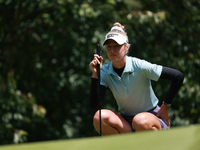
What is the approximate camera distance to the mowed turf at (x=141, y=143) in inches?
52.6

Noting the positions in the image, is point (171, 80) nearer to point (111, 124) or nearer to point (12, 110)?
point (111, 124)

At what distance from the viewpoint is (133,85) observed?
8.71ft

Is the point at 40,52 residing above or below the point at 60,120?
above

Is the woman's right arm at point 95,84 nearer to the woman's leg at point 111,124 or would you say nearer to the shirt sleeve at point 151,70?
the woman's leg at point 111,124

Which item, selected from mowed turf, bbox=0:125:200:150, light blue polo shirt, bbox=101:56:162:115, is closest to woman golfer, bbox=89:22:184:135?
light blue polo shirt, bbox=101:56:162:115

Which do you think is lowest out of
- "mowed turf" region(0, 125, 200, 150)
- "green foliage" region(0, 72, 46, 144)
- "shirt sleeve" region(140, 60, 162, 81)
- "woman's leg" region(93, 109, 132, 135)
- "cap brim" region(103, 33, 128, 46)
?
"green foliage" region(0, 72, 46, 144)

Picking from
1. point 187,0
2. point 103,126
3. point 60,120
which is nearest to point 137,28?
point 187,0

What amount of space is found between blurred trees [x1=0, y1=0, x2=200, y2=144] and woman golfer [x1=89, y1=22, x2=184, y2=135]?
2.12m

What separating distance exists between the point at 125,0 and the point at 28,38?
1.72 metres

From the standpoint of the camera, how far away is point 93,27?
5.39 meters

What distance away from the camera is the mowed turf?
133 cm

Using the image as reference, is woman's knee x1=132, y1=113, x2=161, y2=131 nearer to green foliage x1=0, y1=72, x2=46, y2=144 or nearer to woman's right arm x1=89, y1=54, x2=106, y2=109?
woman's right arm x1=89, y1=54, x2=106, y2=109

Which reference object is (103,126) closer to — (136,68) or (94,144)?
(136,68)

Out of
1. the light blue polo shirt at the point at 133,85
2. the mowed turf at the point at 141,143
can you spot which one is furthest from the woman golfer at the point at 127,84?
the mowed turf at the point at 141,143
